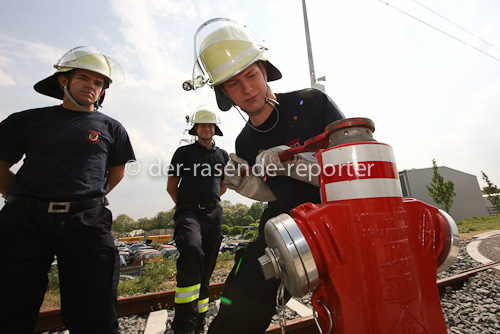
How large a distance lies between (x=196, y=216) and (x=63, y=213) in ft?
5.70

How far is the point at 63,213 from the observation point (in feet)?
6.57

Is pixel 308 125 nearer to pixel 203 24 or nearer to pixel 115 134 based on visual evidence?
pixel 203 24

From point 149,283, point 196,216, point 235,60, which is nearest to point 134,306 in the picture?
point 196,216

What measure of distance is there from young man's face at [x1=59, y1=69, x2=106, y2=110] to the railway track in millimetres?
2721

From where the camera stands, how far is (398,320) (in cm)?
73

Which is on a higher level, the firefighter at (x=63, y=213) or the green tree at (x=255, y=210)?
the green tree at (x=255, y=210)

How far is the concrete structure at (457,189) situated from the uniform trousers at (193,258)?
38328 millimetres

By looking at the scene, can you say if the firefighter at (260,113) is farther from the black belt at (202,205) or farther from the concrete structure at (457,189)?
the concrete structure at (457,189)

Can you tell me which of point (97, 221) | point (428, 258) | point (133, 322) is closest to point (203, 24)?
point (97, 221)

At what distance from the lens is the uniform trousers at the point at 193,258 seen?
2672 millimetres

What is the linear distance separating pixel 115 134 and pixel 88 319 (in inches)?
66.4

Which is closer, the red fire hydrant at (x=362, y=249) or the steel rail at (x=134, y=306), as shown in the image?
the red fire hydrant at (x=362, y=249)

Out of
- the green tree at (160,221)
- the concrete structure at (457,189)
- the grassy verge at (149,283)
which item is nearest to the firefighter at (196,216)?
the grassy verge at (149,283)

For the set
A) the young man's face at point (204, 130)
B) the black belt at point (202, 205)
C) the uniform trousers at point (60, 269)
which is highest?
the young man's face at point (204, 130)
